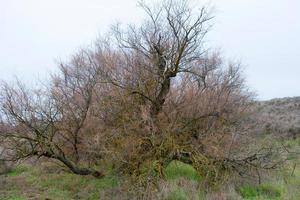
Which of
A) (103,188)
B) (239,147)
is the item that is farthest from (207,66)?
(103,188)

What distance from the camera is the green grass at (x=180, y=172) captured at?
15.4 meters

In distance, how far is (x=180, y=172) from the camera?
642 inches

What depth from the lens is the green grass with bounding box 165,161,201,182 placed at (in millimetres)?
15414

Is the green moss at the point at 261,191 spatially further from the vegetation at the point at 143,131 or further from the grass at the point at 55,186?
the grass at the point at 55,186

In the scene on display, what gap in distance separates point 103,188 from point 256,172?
5309 mm

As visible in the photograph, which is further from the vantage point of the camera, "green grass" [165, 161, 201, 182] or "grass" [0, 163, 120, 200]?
"green grass" [165, 161, 201, 182]

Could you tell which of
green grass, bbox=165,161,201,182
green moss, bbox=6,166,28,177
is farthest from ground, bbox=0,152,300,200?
green moss, bbox=6,166,28,177

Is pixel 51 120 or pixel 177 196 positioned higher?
pixel 51 120

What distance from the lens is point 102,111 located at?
16250mm

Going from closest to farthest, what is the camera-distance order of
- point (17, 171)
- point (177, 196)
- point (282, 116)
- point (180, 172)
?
point (177, 196) → point (180, 172) → point (17, 171) → point (282, 116)

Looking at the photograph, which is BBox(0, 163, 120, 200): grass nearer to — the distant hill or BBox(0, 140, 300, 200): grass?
BBox(0, 140, 300, 200): grass

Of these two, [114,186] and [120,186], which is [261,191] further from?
[114,186]

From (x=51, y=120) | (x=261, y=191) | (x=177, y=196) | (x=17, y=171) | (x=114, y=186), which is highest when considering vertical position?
(x=51, y=120)

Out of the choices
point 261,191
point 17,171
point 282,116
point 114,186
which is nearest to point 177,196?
point 114,186
